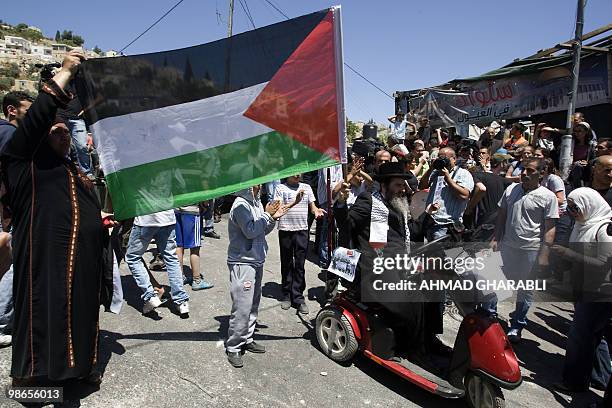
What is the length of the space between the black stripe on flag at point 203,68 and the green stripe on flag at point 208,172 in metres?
0.49

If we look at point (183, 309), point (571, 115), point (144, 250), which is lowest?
point (183, 309)

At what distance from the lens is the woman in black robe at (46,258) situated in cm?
287

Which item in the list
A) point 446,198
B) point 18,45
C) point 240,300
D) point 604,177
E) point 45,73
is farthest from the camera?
point 18,45

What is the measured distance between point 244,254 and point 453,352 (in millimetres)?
1973

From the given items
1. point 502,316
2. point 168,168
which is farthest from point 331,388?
point 502,316

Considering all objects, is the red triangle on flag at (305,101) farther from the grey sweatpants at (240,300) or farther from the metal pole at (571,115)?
the metal pole at (571,115)

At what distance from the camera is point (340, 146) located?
3656mm

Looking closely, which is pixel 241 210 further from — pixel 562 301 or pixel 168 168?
pixel 562 301

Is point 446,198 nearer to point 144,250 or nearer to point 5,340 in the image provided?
point 144,250

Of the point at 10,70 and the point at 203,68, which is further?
the point at 10,70

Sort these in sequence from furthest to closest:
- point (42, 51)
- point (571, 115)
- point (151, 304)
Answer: point (42, 51), point (571, 115), point (151, 304)

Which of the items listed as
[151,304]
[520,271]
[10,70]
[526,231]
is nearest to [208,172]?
[151,304]

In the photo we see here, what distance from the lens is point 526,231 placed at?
192 inches

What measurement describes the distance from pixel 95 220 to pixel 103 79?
1121 mm
